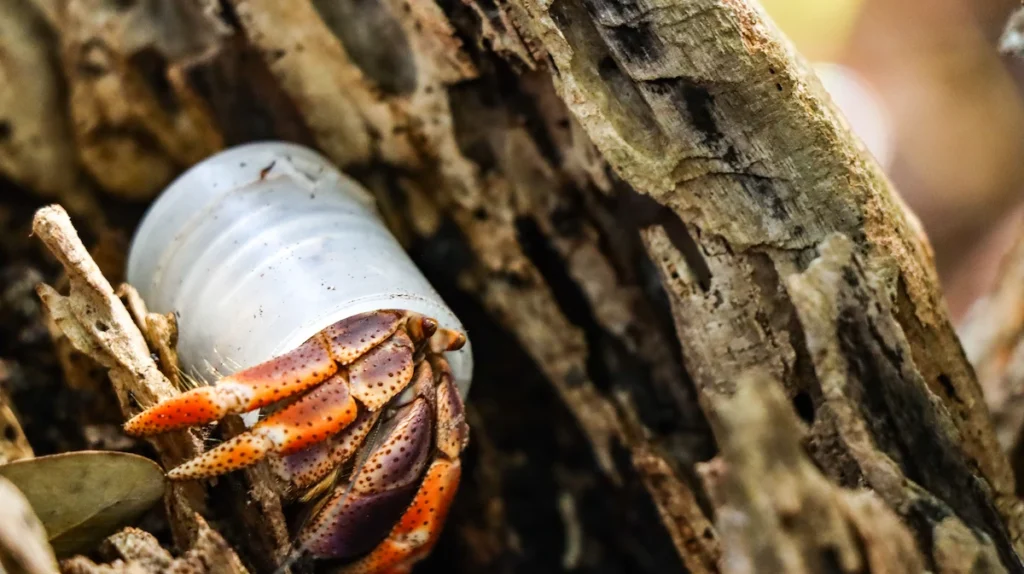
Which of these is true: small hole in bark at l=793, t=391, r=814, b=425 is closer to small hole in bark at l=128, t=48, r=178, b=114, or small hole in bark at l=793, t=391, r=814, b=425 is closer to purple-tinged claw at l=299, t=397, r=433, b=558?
purple-tinged claw at l=299, t=397, r=433, b=558

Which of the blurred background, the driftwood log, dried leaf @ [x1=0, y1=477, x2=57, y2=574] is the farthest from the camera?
the blurred background

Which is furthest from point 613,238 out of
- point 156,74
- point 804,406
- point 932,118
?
point 932,118

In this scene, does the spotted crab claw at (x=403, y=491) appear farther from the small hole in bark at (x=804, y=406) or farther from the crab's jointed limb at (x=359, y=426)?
the small hole in bark at (x=804, y=406)

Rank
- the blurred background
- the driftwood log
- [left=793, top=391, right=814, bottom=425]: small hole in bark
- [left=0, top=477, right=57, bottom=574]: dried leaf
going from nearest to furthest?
1. [left=0, top=477, right=57, bottom=574]: dried leaf
2. the driftwood log
3. [left=793, top=391, right=814, bottom=425]: small hole in bark
4. the blurred background

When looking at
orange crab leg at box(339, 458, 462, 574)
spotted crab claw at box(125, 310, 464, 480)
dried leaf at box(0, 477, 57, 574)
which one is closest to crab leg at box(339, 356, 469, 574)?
orange crab leg at box(339, 458, 462, 574)

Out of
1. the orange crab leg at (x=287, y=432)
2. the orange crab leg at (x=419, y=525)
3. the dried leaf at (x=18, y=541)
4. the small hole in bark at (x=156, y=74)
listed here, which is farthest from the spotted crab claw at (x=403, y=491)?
the small hole in bark at (x=156, y=74)
